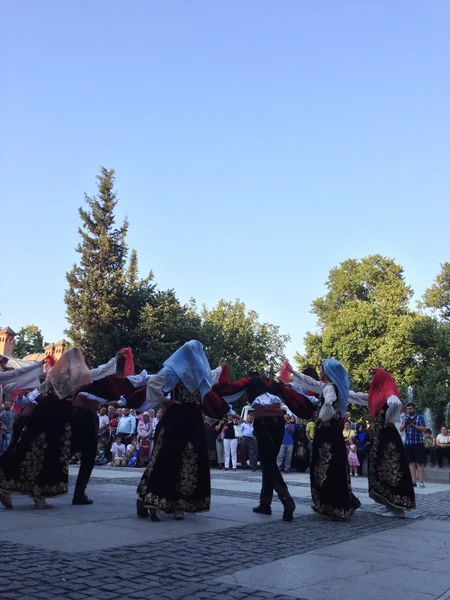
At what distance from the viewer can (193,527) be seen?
691 centimetres

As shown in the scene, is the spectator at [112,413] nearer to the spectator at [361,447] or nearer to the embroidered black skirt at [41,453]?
the spectator at [361,447]

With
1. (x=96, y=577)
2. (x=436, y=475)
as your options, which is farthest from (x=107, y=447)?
(x=96, y=577)

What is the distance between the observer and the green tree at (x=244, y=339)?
5802cm

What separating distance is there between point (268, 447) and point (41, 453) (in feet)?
9.46

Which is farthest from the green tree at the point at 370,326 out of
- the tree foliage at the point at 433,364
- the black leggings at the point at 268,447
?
the black leggings at the point at 268,447

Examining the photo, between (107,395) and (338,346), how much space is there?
3732cm

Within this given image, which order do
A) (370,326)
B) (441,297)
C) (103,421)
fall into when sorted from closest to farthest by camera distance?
1. (103,421)
2. (370,326)
3. (441,297)

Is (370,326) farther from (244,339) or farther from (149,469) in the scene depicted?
(149,469)

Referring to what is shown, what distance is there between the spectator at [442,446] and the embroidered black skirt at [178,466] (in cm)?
1370

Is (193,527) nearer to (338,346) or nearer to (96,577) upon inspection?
(96,577)

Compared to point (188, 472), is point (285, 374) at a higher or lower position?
higher

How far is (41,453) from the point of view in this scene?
26.3 ft

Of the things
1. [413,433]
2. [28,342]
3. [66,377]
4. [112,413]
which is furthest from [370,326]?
[28,342]

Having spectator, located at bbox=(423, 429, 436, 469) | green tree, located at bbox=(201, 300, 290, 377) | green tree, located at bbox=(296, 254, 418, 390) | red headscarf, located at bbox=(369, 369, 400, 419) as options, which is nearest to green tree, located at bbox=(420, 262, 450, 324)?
green tree, located at bbox=(296, 254, 418, 390)
